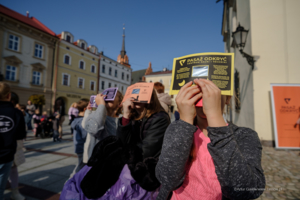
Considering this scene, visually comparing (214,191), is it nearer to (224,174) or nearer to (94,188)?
(224,174)

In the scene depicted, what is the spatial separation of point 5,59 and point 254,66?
77.2ft

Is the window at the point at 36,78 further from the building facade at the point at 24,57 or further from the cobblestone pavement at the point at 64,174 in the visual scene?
the cobblestone pavement at the point at 64,174

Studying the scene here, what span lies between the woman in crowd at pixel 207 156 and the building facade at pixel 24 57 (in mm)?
21392

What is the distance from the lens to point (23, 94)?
61.8 ft

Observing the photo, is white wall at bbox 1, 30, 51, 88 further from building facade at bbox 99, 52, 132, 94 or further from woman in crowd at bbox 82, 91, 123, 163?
woman in crowd at bbox 82, 91, 123, 163

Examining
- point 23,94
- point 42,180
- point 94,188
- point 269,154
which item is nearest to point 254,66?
point 269,154

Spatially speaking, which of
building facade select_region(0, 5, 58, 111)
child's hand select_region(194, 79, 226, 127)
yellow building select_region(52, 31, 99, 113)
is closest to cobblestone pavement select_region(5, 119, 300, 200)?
child's hand select_region(194, 79, 226, 127)

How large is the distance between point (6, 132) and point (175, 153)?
2.69 metres

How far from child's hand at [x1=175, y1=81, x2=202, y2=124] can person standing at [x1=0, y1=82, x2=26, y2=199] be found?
2.70 metres

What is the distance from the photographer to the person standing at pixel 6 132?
226cm

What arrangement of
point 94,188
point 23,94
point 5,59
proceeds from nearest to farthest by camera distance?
point 94,188 < point 5,59 < point 23,94

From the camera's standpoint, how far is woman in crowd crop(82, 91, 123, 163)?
2.21m

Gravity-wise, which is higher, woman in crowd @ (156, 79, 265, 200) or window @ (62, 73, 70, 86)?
window @ (62, 73, 70, 86)

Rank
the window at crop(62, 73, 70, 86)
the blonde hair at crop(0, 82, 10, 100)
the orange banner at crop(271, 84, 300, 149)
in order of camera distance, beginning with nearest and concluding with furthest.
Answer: the blonde hair at crop(0, 82, 10, 100) → the orange banner at crop(271, 84, 300, 149) → the window at crop(62, 73, 70, 86)
